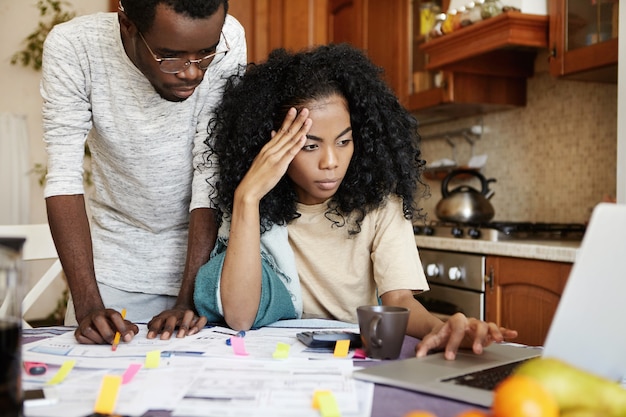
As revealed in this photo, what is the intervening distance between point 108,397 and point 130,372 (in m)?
0.13

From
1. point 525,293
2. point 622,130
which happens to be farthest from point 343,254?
point 525,293

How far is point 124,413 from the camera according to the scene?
697mm

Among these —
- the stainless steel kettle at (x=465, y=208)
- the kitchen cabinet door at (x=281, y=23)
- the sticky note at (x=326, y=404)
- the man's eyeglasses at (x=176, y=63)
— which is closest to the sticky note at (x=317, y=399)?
the sticky note at (x=326, y=404)

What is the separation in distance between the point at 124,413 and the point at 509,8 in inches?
92.7

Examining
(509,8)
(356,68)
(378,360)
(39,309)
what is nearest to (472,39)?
Result: (509,8)

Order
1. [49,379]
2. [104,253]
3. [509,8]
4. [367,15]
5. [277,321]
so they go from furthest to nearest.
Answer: [367,15]
[509,8]
[104,253]
[277,321]
[49,379]

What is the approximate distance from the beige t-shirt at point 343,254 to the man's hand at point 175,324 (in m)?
0.33

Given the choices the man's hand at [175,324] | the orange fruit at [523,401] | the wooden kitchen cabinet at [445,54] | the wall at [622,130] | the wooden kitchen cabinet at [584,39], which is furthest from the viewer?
the wooden kitchen cabinet at [445,54]

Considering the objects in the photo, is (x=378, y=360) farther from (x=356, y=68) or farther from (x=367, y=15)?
(x=367, y=15)

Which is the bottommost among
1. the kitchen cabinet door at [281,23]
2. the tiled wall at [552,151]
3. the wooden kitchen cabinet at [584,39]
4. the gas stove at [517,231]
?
the gas stove at [517,231]

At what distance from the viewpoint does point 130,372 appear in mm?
848

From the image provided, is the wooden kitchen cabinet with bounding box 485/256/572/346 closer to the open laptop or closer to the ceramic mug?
the ceramic mug

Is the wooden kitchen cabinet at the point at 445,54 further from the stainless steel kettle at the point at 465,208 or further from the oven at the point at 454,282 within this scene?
the oven at the point at 454,282

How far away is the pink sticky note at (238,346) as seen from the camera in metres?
0.98
